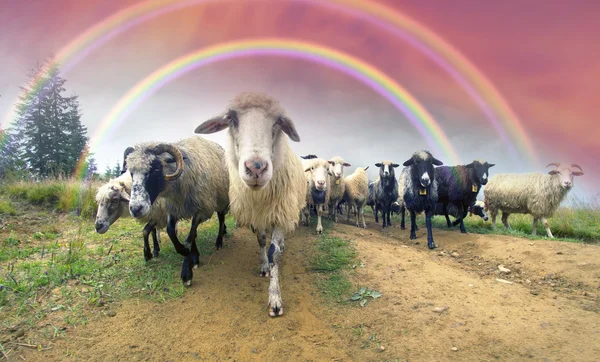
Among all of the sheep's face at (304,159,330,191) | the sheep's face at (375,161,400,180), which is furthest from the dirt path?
the sheep's face at (375,161,400,180)

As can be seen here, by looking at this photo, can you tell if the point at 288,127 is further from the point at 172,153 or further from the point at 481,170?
the point at 481,170

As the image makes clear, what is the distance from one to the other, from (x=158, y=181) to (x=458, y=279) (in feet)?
17.5

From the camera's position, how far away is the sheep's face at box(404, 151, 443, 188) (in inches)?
347

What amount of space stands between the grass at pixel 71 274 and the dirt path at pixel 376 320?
381mm

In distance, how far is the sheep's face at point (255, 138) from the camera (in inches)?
129

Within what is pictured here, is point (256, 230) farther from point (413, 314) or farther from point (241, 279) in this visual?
point (413, 314)

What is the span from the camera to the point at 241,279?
4867 mm

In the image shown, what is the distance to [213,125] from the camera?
14.3 ft

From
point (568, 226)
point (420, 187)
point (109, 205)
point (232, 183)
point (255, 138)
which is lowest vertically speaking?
point (568, 226)

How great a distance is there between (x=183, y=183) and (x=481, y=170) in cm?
1018

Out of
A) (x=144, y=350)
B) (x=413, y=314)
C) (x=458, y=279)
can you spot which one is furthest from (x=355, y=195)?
(x=144, y=350)

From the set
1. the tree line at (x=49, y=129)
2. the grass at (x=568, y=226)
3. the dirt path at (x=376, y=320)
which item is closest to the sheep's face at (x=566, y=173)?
the grass at (x=568, y=226)

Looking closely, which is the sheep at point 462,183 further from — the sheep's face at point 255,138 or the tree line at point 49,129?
the tree line at point 49,129

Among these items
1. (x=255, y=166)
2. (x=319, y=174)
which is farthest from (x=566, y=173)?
(x=255, y=166)
